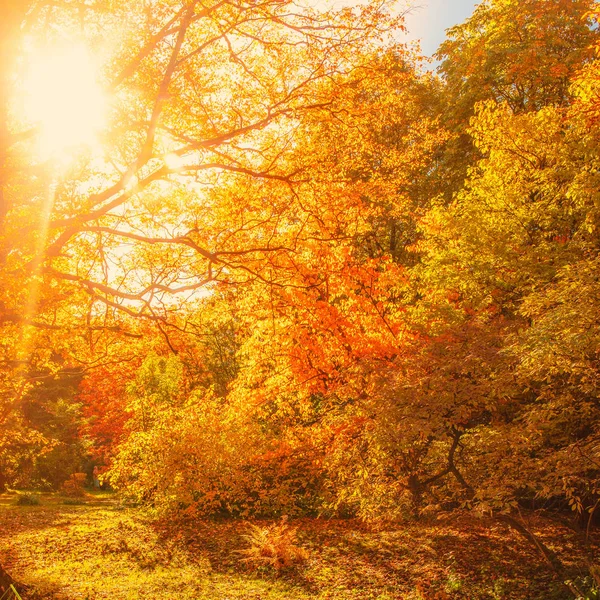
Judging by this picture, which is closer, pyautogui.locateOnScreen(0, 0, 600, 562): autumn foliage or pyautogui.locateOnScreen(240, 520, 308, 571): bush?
pyautogui.locateOnScreen(0, 0, 600, 562): autumn foliage

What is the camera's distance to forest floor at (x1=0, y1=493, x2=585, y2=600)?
29.0 ft

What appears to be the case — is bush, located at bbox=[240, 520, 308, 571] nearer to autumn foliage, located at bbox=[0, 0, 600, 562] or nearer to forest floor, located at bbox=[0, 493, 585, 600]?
forest floor, located at bbox=[0, 493, 585, 600]

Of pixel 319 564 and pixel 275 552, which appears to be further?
pixel 275 552

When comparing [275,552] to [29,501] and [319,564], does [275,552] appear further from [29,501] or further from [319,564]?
[29,501]

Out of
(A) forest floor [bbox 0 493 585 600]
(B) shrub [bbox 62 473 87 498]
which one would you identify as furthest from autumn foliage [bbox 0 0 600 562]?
(B) shrub [bbox 62 473 87 498]

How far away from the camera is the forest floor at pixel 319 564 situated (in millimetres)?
8852

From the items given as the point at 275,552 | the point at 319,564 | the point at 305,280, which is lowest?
the point at 319,564

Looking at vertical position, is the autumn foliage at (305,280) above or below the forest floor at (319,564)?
above

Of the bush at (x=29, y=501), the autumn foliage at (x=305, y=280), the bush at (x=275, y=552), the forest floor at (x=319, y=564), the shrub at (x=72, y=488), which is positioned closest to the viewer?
the autumn foliage at (x=305, y=280)

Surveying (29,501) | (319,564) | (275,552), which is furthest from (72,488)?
(319,564)

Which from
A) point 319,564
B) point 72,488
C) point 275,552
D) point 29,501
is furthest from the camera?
point 72,488

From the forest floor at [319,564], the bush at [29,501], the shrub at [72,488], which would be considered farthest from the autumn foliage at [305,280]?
the shrub at [72,488]

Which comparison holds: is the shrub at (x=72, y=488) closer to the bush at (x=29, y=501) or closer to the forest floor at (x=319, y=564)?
the bush at (x=29, y=501)

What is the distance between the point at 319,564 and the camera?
1085cm
